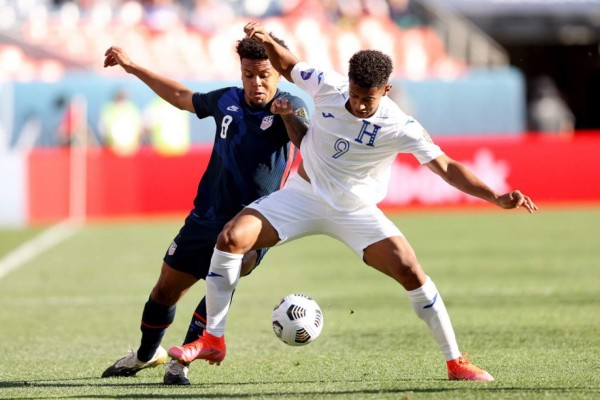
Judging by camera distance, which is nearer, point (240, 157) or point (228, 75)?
point (240, 157)

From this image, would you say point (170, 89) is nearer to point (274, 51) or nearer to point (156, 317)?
point (274, 51)

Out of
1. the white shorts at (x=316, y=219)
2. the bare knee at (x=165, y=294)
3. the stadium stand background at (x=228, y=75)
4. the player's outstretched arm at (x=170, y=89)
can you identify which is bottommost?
the stadium stand background at (x=228, y=75)

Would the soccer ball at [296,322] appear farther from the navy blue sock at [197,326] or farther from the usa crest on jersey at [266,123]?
the usa crest on jersey at [266,123]

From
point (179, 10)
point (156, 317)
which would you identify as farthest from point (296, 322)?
point (179, 10)

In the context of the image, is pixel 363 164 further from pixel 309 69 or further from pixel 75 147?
pixel 75 147

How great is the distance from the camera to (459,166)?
24.2ft

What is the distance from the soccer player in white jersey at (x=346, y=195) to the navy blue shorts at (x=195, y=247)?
0.37 meters

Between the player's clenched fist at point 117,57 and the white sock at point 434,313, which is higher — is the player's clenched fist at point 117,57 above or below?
above

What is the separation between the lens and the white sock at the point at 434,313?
24.3ft

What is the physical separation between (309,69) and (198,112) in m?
0.87

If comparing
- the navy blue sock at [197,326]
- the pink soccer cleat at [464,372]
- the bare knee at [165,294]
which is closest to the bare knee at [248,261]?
the navy blue sock at [197,326]

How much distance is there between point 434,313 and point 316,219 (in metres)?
0.94

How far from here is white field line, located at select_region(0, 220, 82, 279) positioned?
1620 cm

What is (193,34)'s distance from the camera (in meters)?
28.8
